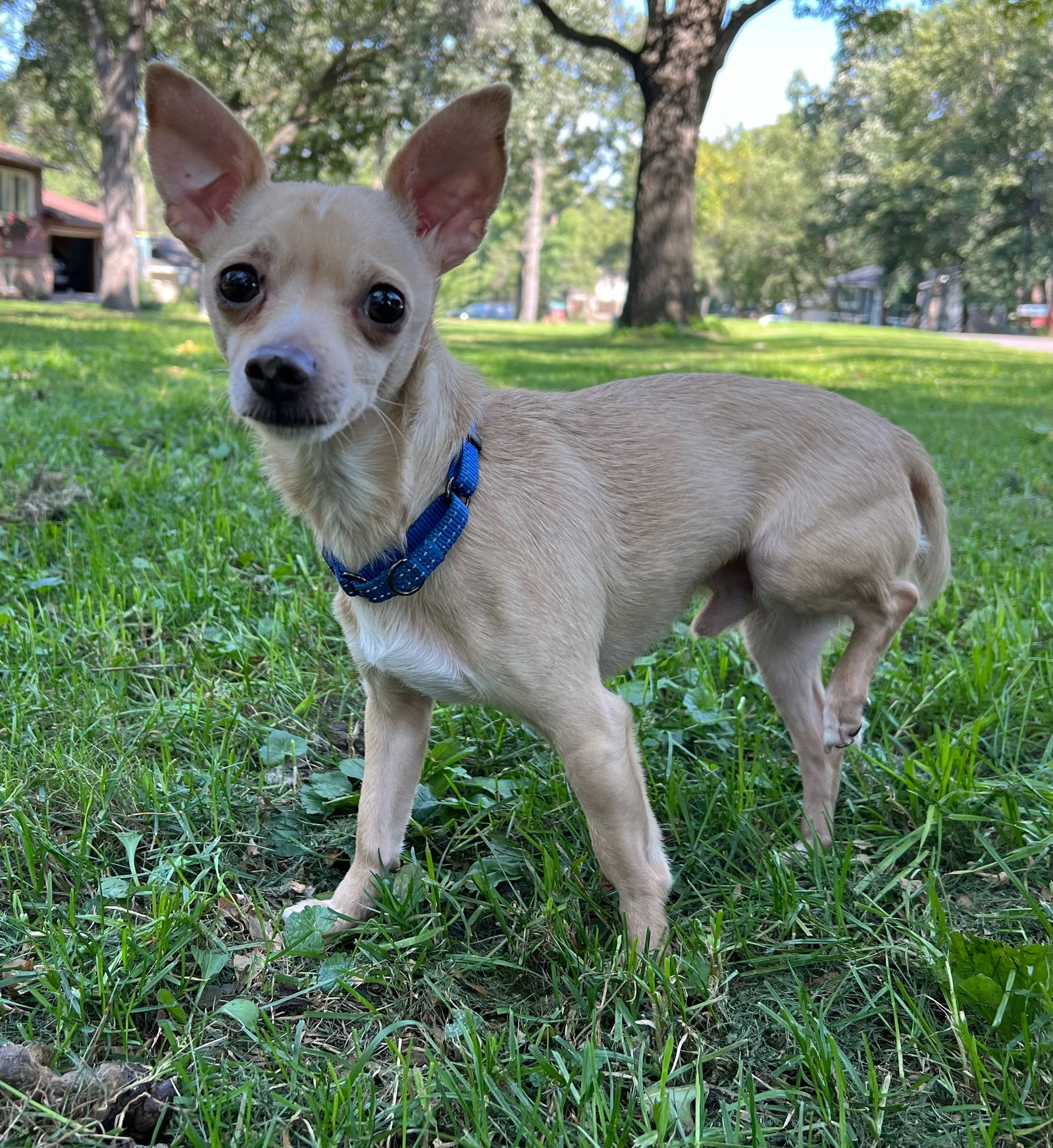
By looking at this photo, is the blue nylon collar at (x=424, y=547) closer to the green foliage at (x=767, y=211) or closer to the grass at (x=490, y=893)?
the grass at (x=490, y=893)

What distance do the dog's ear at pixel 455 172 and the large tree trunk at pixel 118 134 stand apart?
81.4ft

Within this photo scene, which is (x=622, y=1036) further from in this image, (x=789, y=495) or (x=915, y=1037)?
(x=789, y=495)

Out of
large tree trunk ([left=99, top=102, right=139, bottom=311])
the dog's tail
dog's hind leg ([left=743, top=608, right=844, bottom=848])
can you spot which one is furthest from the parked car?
dog's hind leg ([left=743, top=608, right=844, bottom=848])

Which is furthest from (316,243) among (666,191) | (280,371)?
(666,191)

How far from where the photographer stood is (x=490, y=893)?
215 centimetres

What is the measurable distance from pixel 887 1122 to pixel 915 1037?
0.71ft

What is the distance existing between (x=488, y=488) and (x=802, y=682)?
1.18m

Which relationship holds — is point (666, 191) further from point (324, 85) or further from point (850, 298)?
point (850, 298)

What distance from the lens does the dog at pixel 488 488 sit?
6.26ft

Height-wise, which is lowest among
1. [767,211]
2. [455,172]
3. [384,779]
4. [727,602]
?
[384,779]

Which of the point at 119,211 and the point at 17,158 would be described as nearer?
the point at 119,211

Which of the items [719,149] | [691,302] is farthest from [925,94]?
[691,302]

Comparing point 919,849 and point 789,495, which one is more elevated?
point 789,495

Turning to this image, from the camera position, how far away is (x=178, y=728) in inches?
109
